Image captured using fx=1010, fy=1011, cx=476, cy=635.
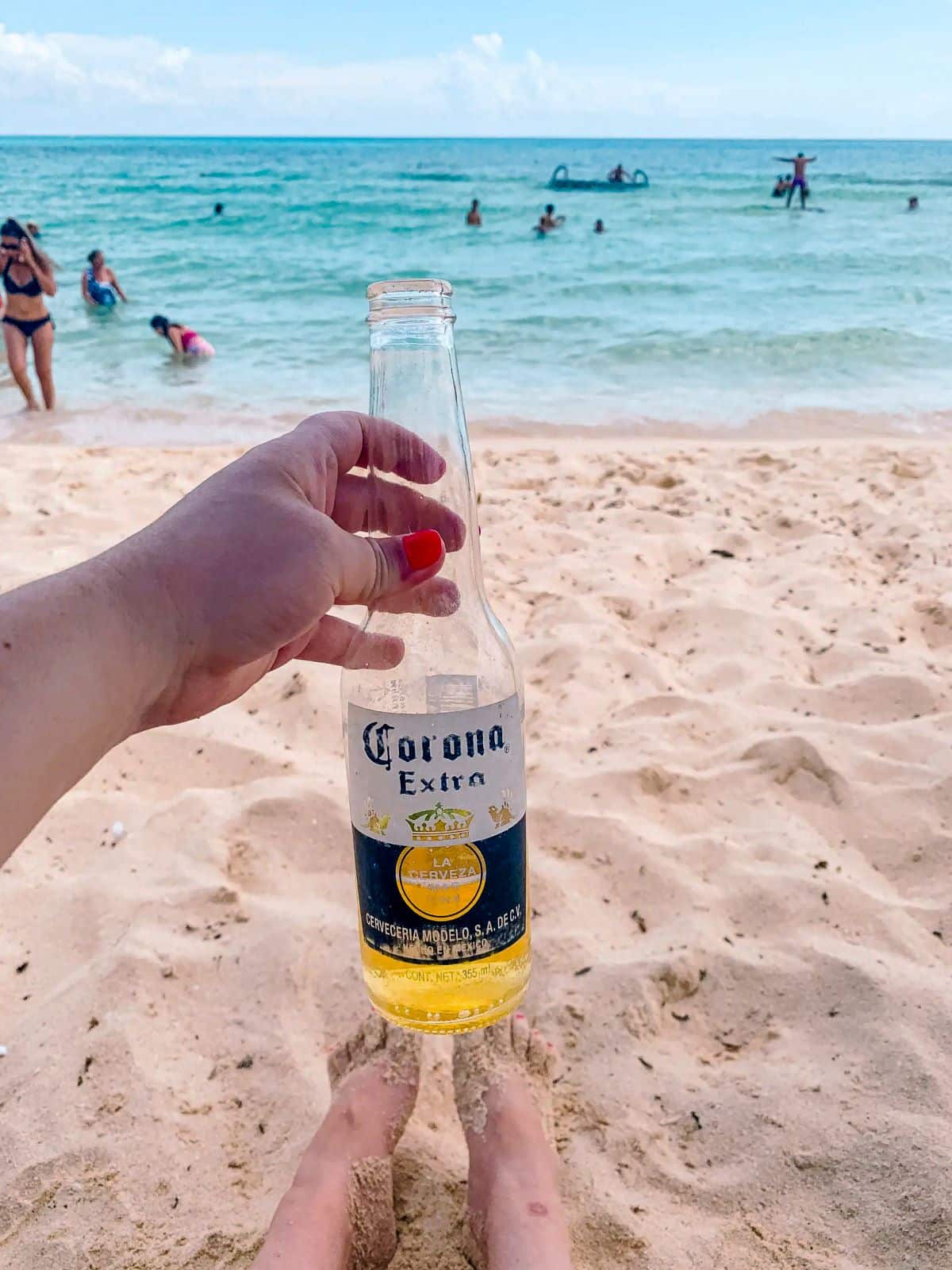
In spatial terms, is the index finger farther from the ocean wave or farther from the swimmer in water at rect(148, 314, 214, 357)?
the ocean wave

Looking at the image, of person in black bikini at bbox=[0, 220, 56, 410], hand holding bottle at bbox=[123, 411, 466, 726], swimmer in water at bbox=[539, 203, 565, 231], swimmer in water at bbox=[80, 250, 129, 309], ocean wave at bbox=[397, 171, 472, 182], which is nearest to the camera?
hand holding bottle at bbox=[123, 411, 466, 726]

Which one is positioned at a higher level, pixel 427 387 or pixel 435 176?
pixel 435 176

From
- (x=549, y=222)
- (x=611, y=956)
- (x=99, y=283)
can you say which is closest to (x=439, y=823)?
(x=611, y=956)

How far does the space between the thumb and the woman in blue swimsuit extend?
34.2 feet

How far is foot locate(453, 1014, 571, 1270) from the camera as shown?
130 centimetres

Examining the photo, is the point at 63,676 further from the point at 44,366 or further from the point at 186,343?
the point at 186,343

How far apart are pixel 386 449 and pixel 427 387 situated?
99 mm

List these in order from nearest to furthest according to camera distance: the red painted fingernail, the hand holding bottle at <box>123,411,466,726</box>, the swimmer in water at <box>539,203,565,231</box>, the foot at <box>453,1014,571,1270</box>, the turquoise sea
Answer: the hand holding bottle at <box>123,411,466,726</box> < the red painted fingernail < the foot at <box>453,1014,571,1270</box> < the turquoise sea < the swimmer in water at <box>539,203,565,231</box>

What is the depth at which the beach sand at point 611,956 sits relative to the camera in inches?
53.7

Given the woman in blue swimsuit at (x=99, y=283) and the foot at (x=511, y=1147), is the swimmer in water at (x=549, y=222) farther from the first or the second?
the foot at (x=511, y=1147)

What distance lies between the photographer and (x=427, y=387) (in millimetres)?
1301

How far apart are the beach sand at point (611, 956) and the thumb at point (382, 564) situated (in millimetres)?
166

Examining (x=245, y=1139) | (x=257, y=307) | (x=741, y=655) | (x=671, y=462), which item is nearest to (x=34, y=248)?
(x=257, y=307)

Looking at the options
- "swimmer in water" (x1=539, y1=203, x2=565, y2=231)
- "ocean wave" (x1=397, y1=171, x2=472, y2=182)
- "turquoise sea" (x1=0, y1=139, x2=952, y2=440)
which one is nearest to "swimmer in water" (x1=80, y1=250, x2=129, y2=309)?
"turquoise sea" (x1=0, y1=139, x2=952, y2=440)
